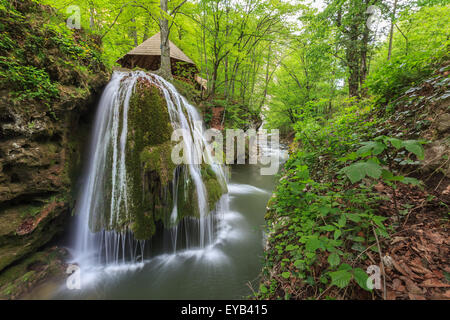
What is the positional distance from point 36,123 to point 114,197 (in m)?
1.88

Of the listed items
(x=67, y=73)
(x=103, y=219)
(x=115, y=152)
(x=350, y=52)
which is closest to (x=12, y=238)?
(x=103, y=219)

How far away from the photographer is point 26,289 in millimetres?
2613

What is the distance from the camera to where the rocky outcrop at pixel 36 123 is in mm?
2625

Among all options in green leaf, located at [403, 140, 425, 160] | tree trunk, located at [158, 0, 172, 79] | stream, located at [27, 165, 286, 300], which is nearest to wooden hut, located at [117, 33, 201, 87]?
tree trunk, located at [158, 0, 172, 79]

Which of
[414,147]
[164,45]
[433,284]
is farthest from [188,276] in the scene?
[164,45]

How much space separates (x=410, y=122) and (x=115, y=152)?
5293 millimetres

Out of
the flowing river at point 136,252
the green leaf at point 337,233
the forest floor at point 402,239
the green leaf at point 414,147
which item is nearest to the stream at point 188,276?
the flowing river at point 136,252

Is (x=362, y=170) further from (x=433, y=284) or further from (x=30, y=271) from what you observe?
(x=30, y=271)

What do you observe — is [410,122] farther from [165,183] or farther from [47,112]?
[47,112]

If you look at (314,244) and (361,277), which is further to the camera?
(314,244)

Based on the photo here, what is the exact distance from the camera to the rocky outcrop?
2.62 meters

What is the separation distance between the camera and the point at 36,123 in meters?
2.88

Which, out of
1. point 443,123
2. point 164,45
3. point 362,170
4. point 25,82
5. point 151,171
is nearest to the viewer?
point 362,170

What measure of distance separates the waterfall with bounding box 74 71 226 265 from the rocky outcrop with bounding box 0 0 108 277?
42 cm
